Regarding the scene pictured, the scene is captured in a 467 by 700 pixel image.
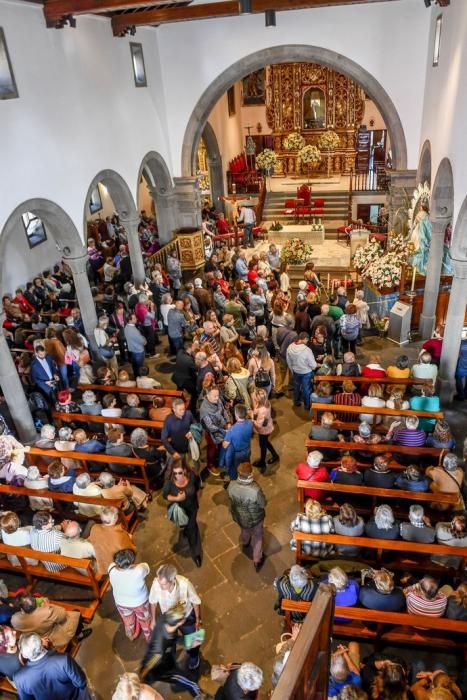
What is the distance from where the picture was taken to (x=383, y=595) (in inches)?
Answer: 181

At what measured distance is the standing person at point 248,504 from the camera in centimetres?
538

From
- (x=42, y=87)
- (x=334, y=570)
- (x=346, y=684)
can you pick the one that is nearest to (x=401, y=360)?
(x=334, y=570)

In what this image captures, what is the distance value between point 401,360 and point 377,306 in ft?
12.6

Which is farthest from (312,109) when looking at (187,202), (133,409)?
(133,409)

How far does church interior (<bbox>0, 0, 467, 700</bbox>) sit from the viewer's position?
4.79 m

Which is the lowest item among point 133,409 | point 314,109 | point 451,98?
point 133,409

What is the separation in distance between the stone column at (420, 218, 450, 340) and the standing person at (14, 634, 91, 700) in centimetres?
913

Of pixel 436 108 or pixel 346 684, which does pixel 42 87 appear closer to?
pixel 436 108

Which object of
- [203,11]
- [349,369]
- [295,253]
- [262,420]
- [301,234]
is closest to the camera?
[262,420]

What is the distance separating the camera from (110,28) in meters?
11.5

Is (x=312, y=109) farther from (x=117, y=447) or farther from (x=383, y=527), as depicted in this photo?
(x=383, y=527)

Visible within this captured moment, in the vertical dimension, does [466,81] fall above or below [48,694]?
above

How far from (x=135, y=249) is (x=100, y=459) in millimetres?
7520

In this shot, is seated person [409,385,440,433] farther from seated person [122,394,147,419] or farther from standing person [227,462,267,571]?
seated person [122,394,147,419]
